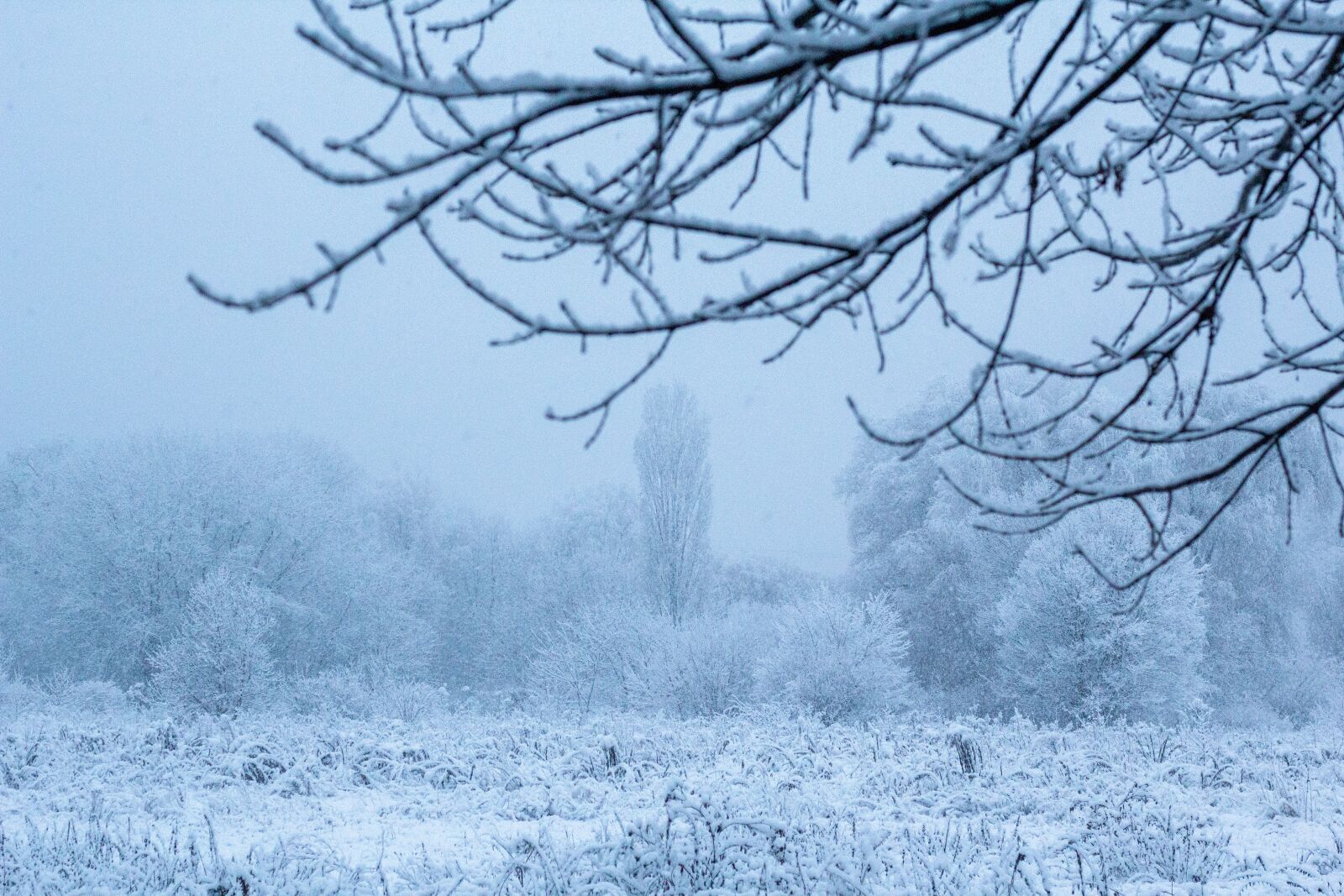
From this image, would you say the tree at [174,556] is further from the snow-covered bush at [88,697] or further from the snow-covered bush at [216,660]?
the snow-covered bush at [88,697]

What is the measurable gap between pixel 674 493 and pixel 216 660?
12324 mm

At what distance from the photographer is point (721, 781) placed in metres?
5.24

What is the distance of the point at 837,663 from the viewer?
55.8ft

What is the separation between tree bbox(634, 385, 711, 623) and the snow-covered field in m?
14.3

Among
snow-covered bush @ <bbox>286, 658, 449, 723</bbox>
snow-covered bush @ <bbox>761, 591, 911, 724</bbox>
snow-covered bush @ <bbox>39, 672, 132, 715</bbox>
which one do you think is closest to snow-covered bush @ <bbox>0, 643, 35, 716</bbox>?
snow-covered bush @ <bbox>39, 672, 132, 715</bbox>

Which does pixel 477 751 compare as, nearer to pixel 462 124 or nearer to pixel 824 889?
pixel 824 889

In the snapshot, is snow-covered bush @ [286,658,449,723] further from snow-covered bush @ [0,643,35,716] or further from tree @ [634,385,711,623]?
tree @ [634,385,711,623]

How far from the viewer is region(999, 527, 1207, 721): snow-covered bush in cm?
1698

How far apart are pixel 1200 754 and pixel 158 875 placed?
9.08m

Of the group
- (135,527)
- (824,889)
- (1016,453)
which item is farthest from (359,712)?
(1016,453)

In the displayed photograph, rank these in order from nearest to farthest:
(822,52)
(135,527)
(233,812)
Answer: (822,52) → (233,812) → (135,527)

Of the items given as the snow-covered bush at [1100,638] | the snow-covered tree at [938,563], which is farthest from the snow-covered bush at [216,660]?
the snow-covered bush at [1100,638]

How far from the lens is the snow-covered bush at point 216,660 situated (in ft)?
59.9

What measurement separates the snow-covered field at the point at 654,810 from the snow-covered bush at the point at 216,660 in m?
7.86
